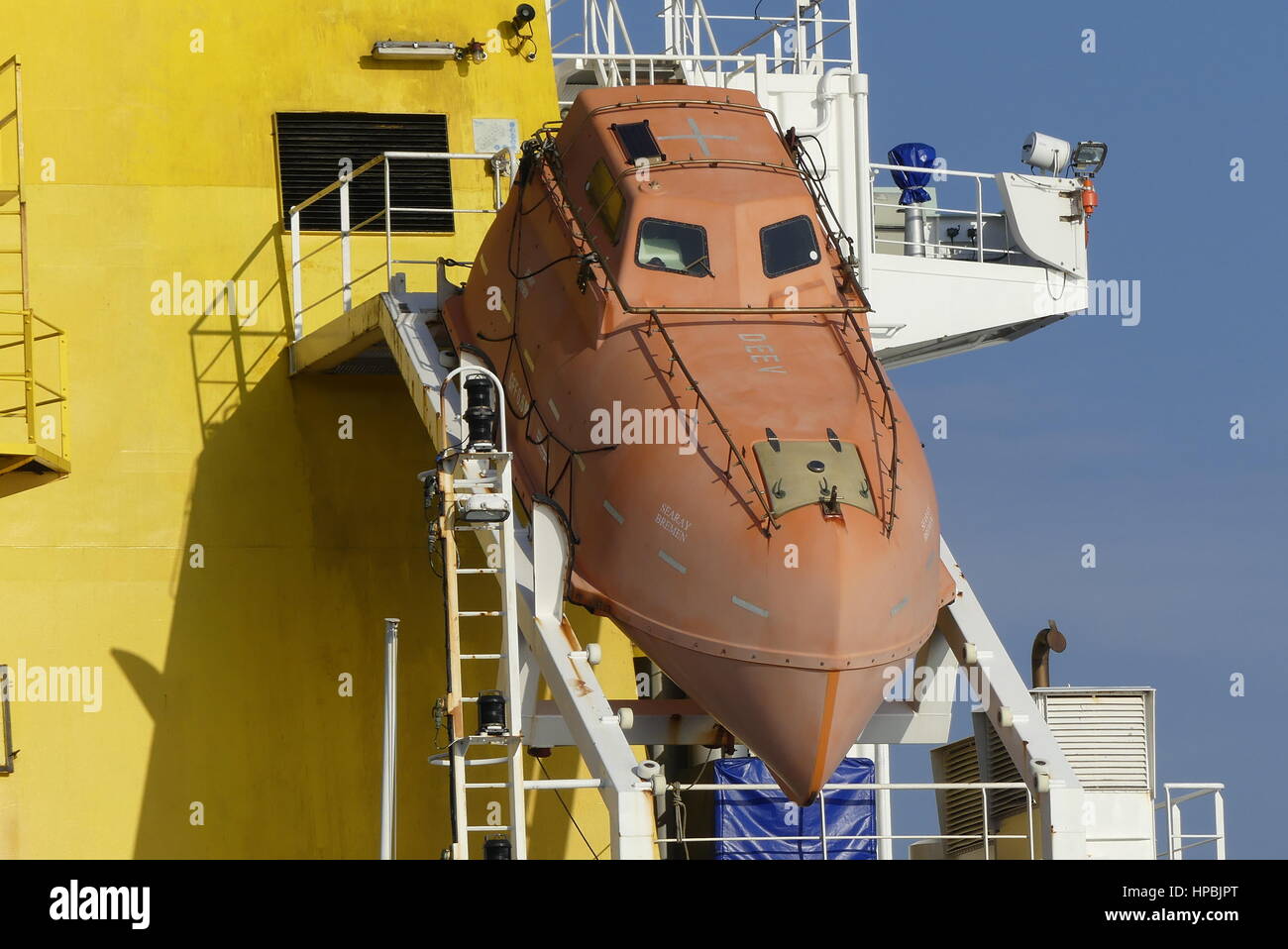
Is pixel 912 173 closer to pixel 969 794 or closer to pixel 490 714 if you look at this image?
pixel 969 794

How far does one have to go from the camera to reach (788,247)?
1912cm

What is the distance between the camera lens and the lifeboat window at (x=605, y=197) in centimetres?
1911

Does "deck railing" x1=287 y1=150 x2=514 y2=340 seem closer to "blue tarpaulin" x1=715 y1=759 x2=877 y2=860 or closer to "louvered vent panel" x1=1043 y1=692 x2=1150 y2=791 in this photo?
"blue tarpaulin" x1=715 y1=759 x2=877 y2=860

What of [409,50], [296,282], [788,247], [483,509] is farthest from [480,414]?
[409,50]

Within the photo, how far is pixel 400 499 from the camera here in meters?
24.1

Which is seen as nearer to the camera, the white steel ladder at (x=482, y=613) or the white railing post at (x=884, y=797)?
the white steel ladder at (x=482, y=613)

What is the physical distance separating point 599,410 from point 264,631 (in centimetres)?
638

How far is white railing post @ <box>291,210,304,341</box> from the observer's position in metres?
24.3

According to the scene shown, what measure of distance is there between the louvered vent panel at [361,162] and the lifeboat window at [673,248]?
6.94 m

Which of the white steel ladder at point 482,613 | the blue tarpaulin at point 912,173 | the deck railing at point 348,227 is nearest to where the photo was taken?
the white steel ladder at point 482,613

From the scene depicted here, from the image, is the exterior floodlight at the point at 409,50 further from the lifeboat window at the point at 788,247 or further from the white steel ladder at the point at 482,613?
the white steel ladder at the point at 482,613

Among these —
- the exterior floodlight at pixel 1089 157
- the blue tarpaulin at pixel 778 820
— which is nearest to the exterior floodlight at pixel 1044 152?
the exterior floodlight at pixel 1089 157

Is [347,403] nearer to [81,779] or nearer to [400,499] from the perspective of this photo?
[400,499]

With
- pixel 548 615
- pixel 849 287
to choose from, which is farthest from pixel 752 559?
pixel 849 287
